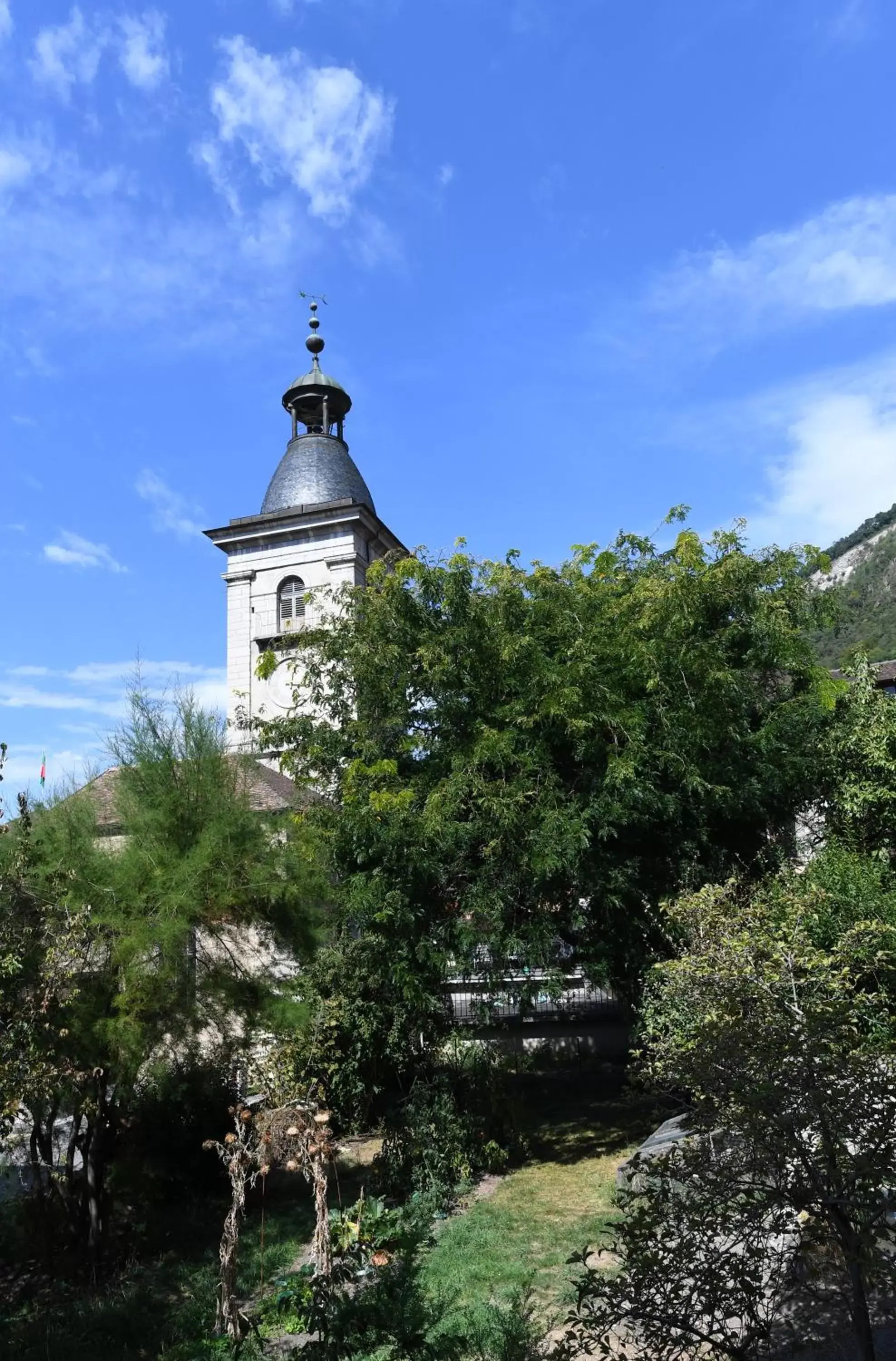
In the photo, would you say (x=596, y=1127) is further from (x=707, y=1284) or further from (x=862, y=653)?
(x=707, y=1284)

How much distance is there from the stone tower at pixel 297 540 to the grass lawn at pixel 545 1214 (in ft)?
48.3

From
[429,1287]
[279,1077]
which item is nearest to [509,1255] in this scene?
[429,1287]

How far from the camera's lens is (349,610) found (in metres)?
13.9

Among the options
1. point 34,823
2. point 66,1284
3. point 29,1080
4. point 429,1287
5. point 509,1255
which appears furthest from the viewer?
point 34,823

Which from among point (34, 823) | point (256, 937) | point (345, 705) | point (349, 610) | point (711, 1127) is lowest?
point (711, 1127)

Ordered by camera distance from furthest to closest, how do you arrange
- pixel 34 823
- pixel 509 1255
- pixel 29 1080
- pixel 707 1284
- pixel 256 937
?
pixel 256 937, pixel 34 823, pixel 509 1255, pixel 29 1080, pixel 707 1284

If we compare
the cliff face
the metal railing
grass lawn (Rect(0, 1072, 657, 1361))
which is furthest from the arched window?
the cliff face

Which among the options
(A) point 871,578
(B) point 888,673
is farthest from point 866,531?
(B) point 888,673

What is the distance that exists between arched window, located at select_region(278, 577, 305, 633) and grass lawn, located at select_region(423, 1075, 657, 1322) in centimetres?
1559

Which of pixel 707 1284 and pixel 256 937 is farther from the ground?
pixel 256 937

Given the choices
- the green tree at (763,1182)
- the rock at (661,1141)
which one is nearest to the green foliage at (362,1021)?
the rock at (661,1141)

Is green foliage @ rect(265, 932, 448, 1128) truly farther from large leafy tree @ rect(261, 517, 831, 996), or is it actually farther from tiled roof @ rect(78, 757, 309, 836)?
tiled roof @ rect(78, 757, 309, 836)

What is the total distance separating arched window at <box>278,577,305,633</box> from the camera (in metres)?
27.3

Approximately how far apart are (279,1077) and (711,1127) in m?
6.43
